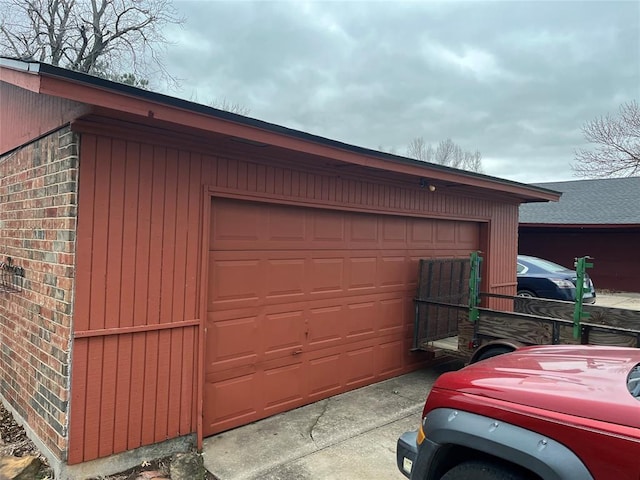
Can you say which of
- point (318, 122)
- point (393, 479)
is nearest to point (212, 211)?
point (393, 479)

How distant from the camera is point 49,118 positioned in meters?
3.66

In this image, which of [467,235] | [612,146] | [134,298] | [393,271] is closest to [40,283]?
[134,298]

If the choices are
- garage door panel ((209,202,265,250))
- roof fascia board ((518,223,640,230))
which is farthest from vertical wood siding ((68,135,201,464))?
roof fascia board ((518,223,640,230))

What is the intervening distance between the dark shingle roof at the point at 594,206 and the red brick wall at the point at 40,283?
17758 mm

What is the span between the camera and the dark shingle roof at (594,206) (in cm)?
1684

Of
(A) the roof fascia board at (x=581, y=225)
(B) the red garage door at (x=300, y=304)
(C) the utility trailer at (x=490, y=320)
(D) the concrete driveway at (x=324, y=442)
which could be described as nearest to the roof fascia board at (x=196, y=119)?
(B) the red garage door at (x=300, y=304)

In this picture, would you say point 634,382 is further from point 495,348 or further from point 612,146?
point 612,146

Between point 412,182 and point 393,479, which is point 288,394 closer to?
point 393,479

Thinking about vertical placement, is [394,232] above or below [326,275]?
above

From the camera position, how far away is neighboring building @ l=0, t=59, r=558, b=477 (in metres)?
3.29

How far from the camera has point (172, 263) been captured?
3748 mm

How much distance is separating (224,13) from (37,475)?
51.8ft

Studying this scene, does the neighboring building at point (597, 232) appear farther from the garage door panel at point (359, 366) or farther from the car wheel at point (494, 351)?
the garage door panel at point (359, 366)

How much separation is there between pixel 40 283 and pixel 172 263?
3.68ft
